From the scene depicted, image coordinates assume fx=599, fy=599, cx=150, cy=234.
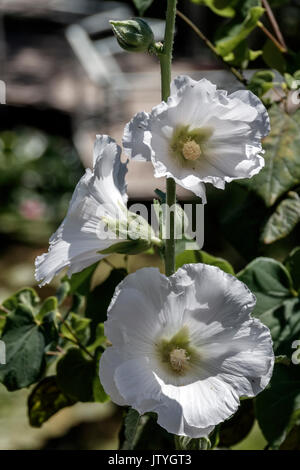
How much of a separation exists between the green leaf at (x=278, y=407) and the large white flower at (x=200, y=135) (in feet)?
0.92

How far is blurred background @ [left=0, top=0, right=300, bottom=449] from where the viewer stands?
1.76 metres

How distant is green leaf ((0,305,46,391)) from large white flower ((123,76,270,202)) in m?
0.31

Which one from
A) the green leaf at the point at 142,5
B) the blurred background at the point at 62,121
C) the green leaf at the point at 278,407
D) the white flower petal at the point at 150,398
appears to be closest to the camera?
the white flower petal at the point at 150,398

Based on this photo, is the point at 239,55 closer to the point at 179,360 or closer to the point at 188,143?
the point at 188,143

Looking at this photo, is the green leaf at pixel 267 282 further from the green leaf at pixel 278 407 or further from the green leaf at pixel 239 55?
the green leaf at pixel 239 55

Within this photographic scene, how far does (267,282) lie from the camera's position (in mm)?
734

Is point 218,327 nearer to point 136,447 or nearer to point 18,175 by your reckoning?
point 136,447

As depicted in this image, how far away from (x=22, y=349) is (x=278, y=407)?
1.01 ft

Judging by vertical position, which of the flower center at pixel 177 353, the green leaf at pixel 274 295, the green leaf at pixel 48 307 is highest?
the flower center at pixel 177 353

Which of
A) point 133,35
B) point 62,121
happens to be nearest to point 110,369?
point 133,35

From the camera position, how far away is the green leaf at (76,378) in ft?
2.47

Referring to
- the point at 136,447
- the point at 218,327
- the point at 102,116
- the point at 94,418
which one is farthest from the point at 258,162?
the point at 102,116
